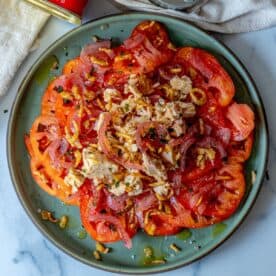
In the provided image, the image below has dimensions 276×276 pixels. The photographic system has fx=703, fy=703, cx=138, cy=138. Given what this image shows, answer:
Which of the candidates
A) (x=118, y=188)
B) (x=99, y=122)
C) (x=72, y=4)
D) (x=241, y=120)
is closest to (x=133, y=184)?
(x=118, y=188)

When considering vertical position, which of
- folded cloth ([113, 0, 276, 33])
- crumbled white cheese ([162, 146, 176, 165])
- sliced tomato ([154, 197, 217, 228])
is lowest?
sliced tomato ([154, 197, 217, 228])

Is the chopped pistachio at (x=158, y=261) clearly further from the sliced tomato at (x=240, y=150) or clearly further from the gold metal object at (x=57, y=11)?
the gold metal object at (x=57, y=11)

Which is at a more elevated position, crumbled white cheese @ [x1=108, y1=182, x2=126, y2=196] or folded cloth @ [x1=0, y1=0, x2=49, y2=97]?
folded cloth @ [x1=0, y1=0, x2=49, y2=97]

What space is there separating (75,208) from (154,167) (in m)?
0.21

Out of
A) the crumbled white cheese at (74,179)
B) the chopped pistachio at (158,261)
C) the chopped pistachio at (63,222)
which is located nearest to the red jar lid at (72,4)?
the crumbled white cheese at (74,179)

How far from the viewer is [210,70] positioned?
1.39 metres

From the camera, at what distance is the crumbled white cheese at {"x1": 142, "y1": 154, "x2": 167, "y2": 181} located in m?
1.35

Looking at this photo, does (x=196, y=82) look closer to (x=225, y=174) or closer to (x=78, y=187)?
(x=225, y=174)

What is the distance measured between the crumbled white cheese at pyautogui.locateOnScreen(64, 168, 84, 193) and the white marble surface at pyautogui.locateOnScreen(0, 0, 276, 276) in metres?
0.18

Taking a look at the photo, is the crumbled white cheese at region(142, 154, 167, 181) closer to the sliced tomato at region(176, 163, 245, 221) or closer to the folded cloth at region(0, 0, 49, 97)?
the sliced tomato at region(176, 163, 245, 221)

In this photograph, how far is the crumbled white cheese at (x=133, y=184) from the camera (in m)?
1.37

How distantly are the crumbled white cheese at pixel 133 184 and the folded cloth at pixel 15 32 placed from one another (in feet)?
1.14

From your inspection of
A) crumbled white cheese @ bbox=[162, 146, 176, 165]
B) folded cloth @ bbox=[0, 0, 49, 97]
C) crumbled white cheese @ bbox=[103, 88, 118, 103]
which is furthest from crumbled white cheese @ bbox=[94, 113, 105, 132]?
folded cloth @ bbox=[0, 0, 49, 97]

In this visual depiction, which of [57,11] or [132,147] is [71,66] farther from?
[132,147]
